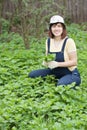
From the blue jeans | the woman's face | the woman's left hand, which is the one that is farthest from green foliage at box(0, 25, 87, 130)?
the woman's face

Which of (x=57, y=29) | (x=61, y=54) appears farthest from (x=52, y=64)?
(x=57, y=29)

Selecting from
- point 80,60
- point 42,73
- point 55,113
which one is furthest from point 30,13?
point 55,113

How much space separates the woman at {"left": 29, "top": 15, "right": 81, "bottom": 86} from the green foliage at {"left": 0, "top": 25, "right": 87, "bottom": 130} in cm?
16

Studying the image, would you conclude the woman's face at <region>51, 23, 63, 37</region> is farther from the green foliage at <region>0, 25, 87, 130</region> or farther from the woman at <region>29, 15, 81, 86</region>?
the green foliage at <region>0, 25, 87, 130</region>

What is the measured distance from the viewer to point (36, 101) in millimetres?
4719

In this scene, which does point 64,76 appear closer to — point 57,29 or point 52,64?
point 52,64

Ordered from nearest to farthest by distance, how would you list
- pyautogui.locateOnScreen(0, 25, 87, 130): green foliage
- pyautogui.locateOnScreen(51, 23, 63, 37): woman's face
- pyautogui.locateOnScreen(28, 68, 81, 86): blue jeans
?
pyautogui.locateOnScreen(0, 25, 87, 130): green foliage
pyautogui.locateOnScreen(28, 68, 81, 86): blue jeans
pyautogui.locateOnScreen(51, 23, 63, 37): woman's face

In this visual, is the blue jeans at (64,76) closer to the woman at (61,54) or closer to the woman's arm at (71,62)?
the woman at (61,54)

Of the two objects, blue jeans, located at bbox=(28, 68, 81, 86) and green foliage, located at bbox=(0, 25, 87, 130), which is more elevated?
blue jeans, located at bbox=(28, 68, 81, 86)

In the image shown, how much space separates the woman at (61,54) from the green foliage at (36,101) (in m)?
0.16

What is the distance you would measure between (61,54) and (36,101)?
1062 millimetres

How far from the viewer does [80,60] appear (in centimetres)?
711

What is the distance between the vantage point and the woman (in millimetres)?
5379

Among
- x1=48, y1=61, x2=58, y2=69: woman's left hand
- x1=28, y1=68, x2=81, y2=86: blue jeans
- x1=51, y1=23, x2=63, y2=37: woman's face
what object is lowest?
x1=28, y1=68, x2=81, y2=86: blue jeans
